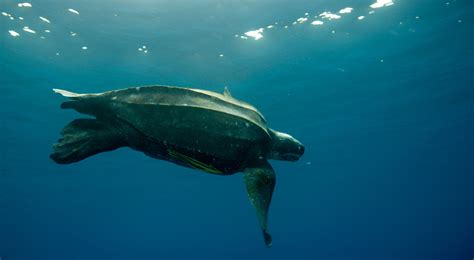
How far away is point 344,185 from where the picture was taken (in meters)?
72.2

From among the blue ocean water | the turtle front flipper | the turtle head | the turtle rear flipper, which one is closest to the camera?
the turtle front flipper

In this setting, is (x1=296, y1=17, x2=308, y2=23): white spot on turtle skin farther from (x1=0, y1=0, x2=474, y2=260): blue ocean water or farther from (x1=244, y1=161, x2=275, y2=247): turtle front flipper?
(x1=244, y1=161, x2=275, y2=247): turtle front flipper

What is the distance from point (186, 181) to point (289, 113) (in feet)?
80.7

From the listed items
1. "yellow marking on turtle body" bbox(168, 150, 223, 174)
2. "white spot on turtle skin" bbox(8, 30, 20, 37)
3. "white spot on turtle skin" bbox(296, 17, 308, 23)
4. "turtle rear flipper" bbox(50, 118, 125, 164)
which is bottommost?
"yellow marking on turtle body" bbox(168, 150, 223, 174)

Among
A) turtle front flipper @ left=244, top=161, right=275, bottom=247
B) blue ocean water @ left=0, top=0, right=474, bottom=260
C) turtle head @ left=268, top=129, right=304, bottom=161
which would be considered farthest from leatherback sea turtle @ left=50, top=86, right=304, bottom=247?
blue ocean water @ left=0, top=0, right=474, bottom=260

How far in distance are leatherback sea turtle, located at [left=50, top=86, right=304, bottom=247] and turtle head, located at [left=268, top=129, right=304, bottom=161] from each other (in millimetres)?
503

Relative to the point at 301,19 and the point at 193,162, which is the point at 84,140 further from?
the point at 301,19

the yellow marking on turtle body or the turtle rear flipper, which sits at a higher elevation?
the turtle rear flipper

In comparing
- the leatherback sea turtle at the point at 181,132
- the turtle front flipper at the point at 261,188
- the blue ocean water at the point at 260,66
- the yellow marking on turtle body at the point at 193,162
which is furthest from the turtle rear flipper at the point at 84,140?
the blue ocean water at the point at 260,66

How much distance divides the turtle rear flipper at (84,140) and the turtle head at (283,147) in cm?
176

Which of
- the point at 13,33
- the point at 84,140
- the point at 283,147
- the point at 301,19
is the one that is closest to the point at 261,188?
the point at 283,147

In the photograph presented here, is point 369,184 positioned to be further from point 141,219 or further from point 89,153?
point 89,153

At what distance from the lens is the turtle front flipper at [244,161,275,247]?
9.49 feet

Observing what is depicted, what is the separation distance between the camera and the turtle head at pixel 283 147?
3.86m
